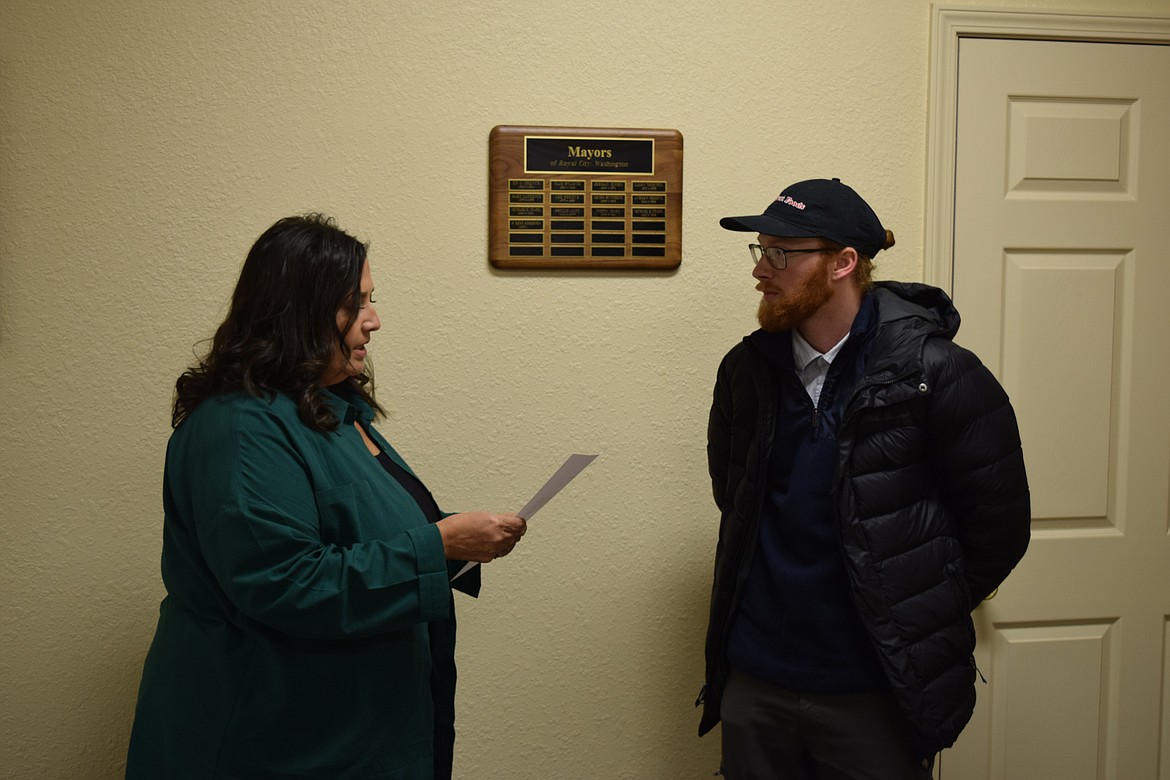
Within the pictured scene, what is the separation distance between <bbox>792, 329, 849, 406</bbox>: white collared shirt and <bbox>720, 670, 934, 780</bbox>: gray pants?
527 mm

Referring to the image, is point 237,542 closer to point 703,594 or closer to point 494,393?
Result: point 494,393

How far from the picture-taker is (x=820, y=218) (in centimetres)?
177

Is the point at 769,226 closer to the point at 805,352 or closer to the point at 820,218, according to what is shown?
the point at 820,218

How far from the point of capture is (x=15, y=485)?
2.00 m

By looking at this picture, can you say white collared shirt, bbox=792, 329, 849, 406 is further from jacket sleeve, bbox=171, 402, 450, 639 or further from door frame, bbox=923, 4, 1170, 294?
jacket sleeve, bbox=171, 402, 450, 639

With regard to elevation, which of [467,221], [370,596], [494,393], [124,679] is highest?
[467,221]

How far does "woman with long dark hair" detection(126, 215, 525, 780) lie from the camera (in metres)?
1.35

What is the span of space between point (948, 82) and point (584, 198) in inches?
33.8

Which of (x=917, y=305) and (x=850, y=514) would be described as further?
(x=917, y=305)

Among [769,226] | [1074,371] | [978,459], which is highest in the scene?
[769,226]

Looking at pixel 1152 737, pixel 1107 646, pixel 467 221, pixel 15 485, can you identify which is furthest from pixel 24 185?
pixel 1152 737

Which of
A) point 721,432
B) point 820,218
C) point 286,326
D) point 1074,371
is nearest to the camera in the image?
point 286,326

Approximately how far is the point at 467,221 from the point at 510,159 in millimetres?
159

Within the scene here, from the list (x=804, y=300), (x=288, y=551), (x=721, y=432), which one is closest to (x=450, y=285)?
(x=721, y=432)
